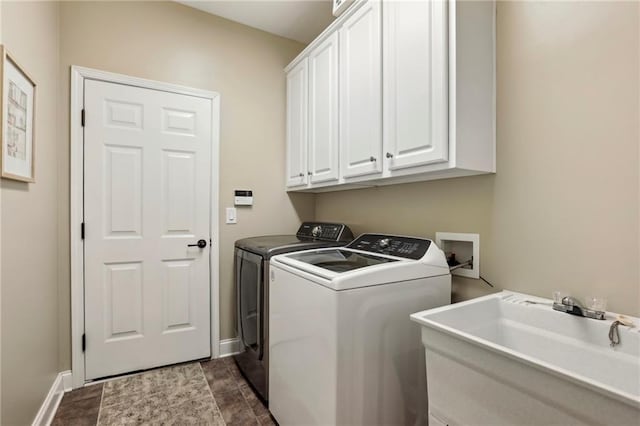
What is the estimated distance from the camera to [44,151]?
178 centimetres

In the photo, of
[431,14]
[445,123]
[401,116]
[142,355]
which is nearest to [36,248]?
[142,355]

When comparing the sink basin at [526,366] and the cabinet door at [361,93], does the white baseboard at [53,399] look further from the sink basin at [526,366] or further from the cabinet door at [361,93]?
the cabinet door at [361,93]

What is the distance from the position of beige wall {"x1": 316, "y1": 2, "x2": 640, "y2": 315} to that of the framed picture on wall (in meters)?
2.06

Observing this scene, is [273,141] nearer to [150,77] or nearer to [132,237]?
[150,77]

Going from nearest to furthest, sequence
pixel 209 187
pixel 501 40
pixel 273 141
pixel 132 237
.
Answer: pixel 501 40 → pixel 132 237 → pixel 209 187 → pixel 273 141

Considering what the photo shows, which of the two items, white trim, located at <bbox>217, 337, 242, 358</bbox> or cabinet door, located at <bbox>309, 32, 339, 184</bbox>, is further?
white trim, located at <bbox>217, 337, 242, 358</bbox>

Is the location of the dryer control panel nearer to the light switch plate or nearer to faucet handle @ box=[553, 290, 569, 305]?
faucet handle @ box=[553, 290, 569, 305]

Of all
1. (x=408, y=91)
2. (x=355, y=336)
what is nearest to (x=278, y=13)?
(x=408, y=91)

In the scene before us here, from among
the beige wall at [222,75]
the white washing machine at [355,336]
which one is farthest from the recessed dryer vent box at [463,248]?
the beige wall at [222,75]

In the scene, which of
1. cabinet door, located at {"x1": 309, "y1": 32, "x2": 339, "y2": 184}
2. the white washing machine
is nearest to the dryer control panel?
the white washing machine

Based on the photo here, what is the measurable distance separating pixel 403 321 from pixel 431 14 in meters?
1.36

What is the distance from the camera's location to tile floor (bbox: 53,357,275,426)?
175 cm

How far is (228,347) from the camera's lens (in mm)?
2568

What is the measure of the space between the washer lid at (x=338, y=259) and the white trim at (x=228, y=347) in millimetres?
1231
